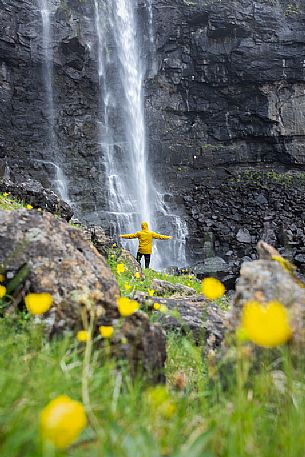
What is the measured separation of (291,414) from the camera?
1234 millimetres

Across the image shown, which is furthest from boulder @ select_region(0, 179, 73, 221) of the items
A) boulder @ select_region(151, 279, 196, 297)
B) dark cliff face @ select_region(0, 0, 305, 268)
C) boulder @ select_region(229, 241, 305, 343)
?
dark cliff face @ select_region(0, 0, 305, 268)

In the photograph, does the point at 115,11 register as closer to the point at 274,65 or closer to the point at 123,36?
the point at 123,36

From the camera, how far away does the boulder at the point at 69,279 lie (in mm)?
2055

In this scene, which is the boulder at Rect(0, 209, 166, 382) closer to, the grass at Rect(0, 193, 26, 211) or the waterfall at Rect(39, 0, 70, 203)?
the grass at Rect(0, 193, 26, 211)

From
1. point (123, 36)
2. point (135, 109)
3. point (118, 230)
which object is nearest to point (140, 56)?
point (123, 36)

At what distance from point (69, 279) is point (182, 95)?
29.5m

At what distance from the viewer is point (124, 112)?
2873 cm

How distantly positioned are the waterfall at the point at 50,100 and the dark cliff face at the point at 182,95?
33cm

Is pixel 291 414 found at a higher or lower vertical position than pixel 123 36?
lower

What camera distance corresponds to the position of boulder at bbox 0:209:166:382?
2.06 meters

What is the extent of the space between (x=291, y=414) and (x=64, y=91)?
2927 cm

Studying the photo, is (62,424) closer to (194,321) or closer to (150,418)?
(150,418)

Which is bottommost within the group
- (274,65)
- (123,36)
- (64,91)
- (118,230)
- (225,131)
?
(118,230)

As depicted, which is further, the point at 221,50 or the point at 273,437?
the point at 221,50
